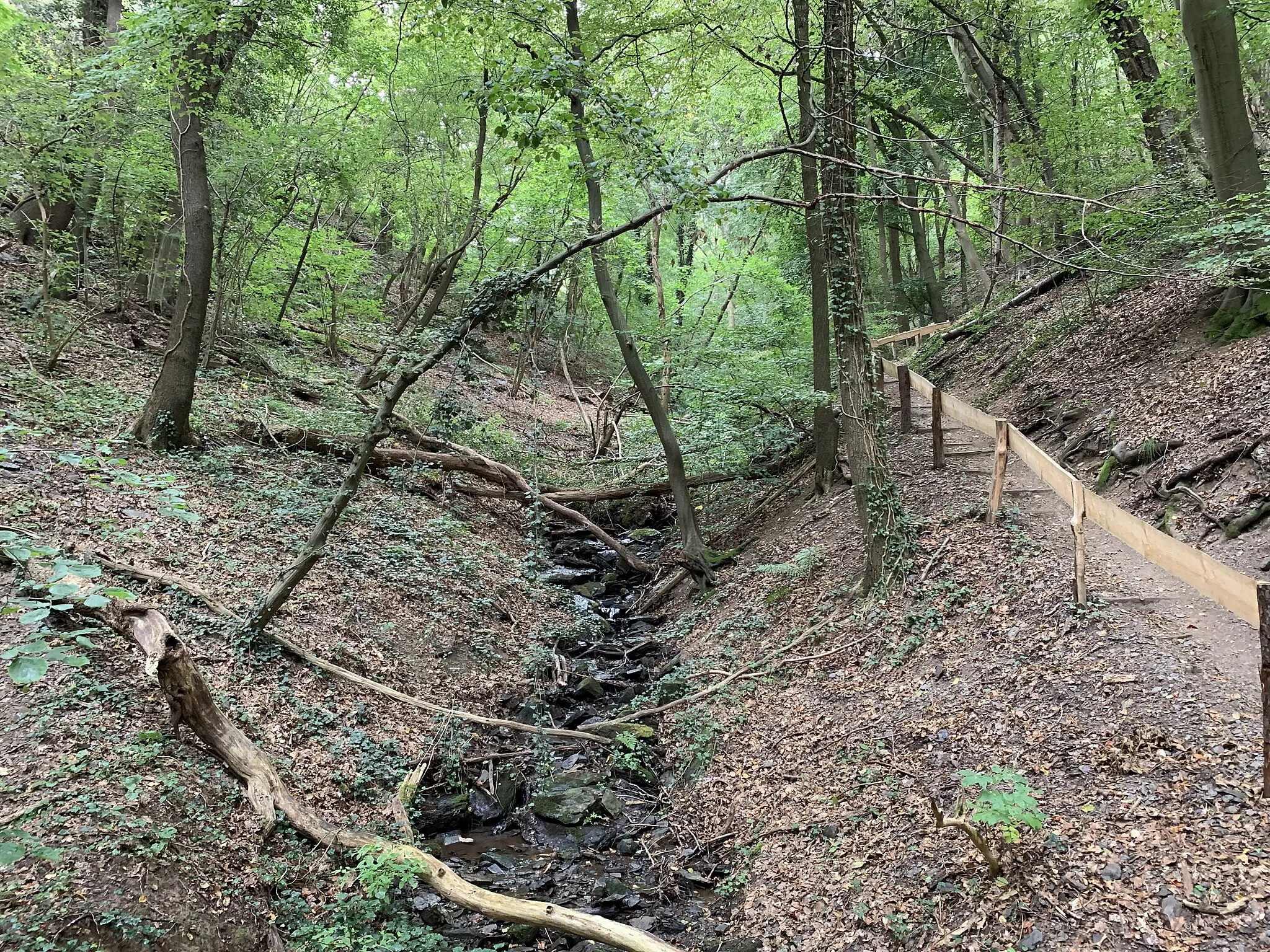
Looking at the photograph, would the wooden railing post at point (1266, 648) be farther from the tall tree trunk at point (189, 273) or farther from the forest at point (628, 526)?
the tall tree trunk at point (189, 273)

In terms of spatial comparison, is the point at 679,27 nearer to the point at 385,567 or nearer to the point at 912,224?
the point at 385,567

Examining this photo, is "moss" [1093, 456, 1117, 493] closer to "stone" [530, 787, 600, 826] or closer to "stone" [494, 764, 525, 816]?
"stone" [530, 787, 600, 826]

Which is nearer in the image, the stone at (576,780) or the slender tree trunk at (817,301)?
the stone at (576,780)

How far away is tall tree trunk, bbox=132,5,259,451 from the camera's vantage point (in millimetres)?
9914

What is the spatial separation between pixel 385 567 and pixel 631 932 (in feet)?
22.5

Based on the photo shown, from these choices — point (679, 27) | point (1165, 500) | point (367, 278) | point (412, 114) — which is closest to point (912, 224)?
point (679, 27)

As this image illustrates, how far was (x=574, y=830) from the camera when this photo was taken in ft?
23.4

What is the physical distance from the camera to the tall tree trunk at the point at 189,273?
9914mm

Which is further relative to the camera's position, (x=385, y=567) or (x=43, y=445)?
(x=385, y=567)

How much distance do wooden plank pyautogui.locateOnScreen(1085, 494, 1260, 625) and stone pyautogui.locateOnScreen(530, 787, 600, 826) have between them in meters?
5.65

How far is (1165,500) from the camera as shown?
24.7ft

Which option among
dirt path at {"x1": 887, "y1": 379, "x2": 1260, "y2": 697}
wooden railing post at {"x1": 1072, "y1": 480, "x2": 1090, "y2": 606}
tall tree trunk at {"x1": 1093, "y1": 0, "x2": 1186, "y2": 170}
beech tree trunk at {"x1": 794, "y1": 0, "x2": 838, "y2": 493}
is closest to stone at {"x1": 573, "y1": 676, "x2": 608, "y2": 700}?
beech tree trunk at {"x1": 794, "y1": 0, "x2": 838, "y2": 493}

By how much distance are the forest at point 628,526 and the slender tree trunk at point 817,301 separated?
0.13m

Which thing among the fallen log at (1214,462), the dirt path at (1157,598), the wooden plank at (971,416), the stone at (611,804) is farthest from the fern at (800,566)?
the fallen log at (1214,462)
